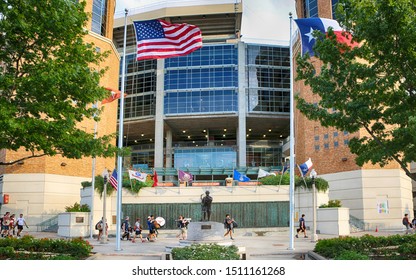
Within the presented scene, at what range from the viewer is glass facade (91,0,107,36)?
4566 cm

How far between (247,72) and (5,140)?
4915 cm

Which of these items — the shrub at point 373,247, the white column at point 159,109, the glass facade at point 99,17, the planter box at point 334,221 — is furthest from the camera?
the white column at point 159,109

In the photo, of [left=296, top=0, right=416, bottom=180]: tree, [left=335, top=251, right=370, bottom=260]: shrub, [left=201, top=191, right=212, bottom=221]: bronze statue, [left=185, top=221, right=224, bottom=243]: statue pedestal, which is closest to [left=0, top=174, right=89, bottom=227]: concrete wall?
[left=201, top=191, right=212, bottom=221]: bronze statue

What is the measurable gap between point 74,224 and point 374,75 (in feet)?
73.2

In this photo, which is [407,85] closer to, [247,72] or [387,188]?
[387,188]

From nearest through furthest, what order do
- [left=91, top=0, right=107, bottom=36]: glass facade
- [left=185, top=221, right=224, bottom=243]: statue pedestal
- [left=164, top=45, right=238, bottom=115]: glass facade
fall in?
1. [left=185, top=221, right=224, bottom=243]: statue pedestal
2. [left=91, top=0, right=107, bottom=36]: glass facade
3. [left=164, top=45, right=238, bottom=115]: glass facade

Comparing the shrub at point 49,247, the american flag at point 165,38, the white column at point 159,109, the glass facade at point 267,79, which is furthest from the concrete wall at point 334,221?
the white column at point 159,109

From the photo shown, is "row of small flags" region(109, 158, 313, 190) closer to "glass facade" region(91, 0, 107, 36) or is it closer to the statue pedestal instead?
the statue pedestal

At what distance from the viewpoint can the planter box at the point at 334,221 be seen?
94.6 feet

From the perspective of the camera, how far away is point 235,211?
35812mm

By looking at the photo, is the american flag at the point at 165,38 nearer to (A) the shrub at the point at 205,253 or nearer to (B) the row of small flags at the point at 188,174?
(A) the shrub at the point at 205,253

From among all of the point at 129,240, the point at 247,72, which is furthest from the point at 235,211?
the point at 247,72

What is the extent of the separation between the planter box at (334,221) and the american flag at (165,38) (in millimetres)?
15966

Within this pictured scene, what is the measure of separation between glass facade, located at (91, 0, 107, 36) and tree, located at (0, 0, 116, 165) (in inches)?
1249
